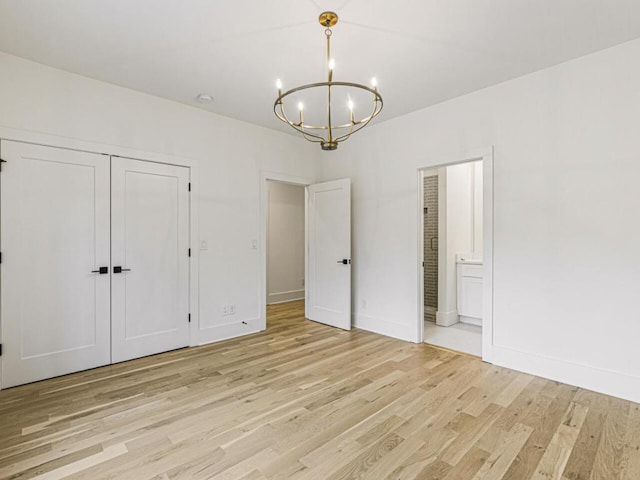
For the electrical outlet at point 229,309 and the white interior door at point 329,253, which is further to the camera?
the white interior door at point 329,253

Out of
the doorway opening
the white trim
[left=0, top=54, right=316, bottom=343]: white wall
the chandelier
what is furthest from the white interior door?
the doorway opening

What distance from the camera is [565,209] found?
298 centimetres

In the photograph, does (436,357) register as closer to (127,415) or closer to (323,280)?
(323,280)

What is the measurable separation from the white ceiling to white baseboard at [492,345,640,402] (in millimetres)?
2683

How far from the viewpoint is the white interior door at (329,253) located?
15.4 ft

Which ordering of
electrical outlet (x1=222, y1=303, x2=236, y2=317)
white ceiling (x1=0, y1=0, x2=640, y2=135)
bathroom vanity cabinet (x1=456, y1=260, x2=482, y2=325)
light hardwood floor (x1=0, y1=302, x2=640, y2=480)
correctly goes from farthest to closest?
bathroom vanity cabinet (x1=456, y1=260, x2=482, y2=325) < electrical outlet (x1=222, y1=303, x2=236, y2=317) < white ceiling (x1=0, y1=0, x2=640, y2=135) < light hardwood floor (x1=0, y1=302, x2=640, y2=480)

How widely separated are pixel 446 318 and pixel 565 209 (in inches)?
95.5

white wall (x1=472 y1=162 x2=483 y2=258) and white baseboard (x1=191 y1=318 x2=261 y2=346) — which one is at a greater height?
white wall (x1=472 y1=162 x2=483 y2=258)

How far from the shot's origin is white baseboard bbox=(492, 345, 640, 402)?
105 inches

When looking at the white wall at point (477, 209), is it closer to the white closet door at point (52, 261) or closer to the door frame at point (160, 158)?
the door frame at point (160, 158)

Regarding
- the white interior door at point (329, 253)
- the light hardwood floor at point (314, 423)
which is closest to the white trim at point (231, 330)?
the light hardwood floor at point (314, 423)

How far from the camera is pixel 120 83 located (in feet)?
11.2

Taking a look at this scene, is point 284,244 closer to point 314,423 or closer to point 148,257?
point 148,257

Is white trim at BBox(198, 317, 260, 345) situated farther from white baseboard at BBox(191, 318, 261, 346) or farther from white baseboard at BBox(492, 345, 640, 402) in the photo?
white baseboard at BBox(492, 345, 640, 402)
